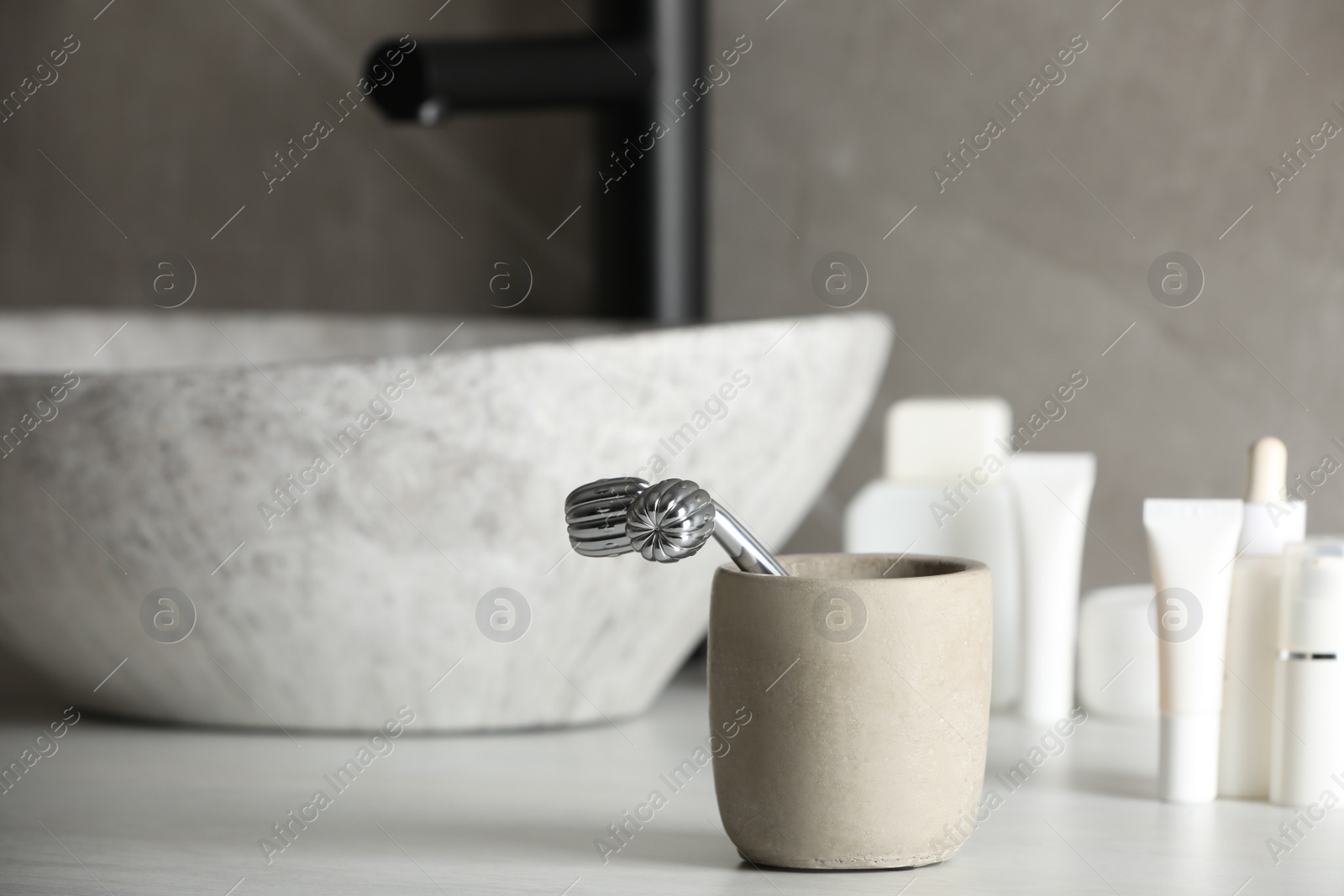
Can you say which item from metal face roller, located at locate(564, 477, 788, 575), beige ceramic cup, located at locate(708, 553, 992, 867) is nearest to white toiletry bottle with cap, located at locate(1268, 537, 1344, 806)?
beige ceramic cup, located at locate(708, 553, 992, 867)

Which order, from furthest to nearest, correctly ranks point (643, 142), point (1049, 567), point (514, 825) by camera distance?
A: 1. point (643, 142)
2. point (1049, 567)
3. point (514, 825)

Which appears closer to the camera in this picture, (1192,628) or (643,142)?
(1192,628)

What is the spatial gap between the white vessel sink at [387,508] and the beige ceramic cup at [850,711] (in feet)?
0.83

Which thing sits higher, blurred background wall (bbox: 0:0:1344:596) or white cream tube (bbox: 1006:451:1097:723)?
blurred background wall (bbox: 0:0:1344:596)

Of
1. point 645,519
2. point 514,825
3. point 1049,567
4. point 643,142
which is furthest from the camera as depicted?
point 643,142

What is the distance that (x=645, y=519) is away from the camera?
1.70 ft

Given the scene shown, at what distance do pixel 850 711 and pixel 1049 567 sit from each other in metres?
0.44

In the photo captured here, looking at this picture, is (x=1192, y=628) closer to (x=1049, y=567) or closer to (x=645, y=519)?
(x=1049, y=567)

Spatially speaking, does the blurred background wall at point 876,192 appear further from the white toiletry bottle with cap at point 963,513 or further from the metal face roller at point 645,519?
the metal face roller at point 645,519

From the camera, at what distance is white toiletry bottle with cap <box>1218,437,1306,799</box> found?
0.73 meters

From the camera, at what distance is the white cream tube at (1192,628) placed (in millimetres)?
713

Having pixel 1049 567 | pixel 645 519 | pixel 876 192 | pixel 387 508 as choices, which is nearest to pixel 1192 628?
pixel 1049 567

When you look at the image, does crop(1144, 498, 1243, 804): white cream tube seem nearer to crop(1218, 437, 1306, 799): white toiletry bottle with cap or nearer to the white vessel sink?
crop(1218, 437, 1306, 799): white toiletry bottle with cap

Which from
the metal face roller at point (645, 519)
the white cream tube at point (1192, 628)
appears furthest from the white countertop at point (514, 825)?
the metal face roller at point (645, 519)
